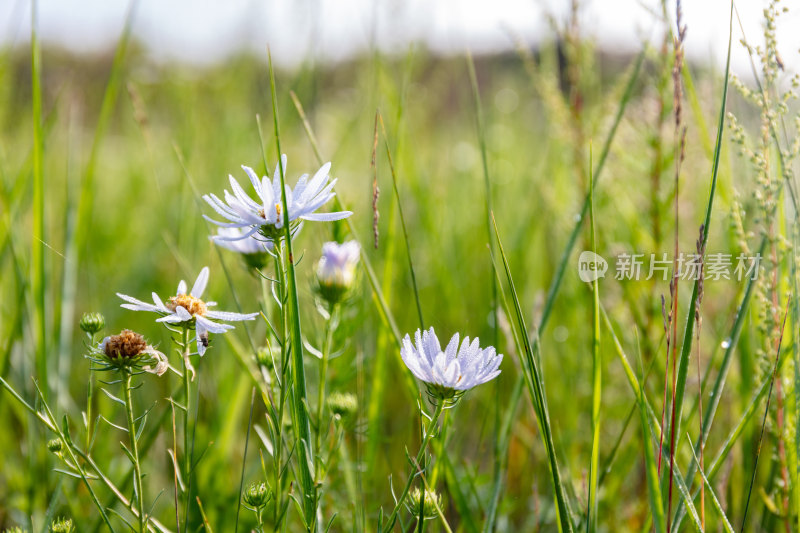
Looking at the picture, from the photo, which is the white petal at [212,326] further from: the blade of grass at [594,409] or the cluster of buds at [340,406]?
the blade of grass at [594,409]

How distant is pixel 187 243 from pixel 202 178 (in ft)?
1.71

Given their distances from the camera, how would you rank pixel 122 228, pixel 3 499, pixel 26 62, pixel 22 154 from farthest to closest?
pixel 26 62, pixel 22 154, pixel 122 228, pixel 3 499

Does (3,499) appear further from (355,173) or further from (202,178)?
(355,173)

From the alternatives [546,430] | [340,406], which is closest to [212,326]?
[340,406]

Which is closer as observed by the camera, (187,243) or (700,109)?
(700,109)

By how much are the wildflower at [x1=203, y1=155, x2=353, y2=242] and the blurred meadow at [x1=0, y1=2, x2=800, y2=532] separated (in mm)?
Answer: 64

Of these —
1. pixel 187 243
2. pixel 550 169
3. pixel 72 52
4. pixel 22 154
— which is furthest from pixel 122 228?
pixel 72 52

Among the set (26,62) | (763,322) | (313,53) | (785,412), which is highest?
(26,62)

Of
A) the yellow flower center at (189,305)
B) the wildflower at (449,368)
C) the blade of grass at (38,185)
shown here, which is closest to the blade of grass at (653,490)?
the wildflower at (449,368)

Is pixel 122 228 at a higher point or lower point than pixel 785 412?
higher

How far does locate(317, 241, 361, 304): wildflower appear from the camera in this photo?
0.65 meters

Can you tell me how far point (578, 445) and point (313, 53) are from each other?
0.92 meters

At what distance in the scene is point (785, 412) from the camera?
2.76 ft

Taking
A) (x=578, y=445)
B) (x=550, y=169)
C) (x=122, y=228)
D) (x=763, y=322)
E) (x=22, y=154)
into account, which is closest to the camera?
(x=763, y=322)
